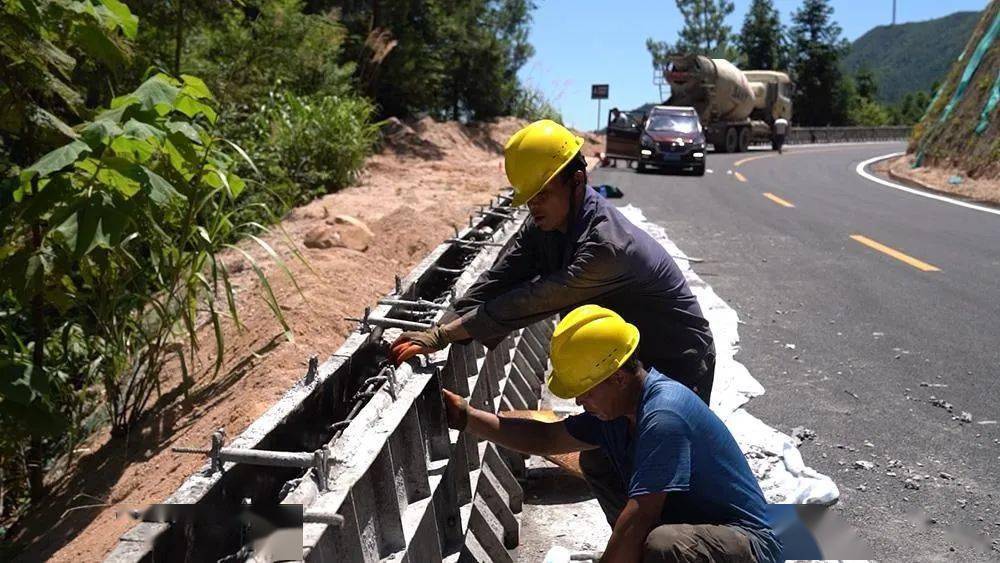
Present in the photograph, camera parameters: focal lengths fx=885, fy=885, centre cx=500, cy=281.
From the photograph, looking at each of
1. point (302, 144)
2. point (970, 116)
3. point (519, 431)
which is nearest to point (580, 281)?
point (519, 431)

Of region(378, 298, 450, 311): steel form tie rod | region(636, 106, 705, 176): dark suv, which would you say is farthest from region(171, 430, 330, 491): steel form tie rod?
region(636, 106, 705, 176): dark suv

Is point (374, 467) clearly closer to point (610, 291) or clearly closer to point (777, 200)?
point (610, 291)

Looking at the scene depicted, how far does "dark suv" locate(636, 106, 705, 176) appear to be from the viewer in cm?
2283

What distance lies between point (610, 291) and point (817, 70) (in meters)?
66.2

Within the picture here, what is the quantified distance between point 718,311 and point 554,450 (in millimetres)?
4613

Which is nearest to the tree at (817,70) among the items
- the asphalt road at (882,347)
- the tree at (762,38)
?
the tree at (762,38)

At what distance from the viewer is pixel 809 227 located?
42.0 feet

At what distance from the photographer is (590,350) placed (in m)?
2.87

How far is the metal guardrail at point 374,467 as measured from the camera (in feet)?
8.42

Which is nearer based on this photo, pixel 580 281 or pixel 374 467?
pixel 374 467

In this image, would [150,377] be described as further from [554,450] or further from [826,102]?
[826,102]

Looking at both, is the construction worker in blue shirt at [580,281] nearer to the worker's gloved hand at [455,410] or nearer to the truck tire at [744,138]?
the worker's gloved hand at [455,410]

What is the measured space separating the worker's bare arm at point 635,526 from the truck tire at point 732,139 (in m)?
33.9

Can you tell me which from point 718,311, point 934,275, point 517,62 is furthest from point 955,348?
point 517,62
